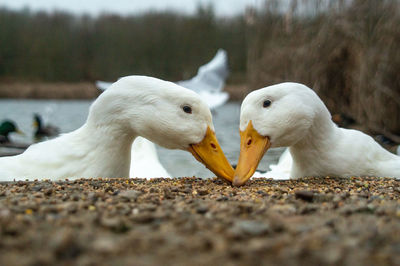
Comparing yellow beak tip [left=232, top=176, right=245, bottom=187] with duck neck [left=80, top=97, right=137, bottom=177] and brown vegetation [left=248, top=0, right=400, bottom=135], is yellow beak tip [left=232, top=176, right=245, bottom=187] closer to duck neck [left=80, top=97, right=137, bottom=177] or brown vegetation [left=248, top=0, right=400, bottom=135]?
duck neck [left=80, top=97, right=137, bottom=177]

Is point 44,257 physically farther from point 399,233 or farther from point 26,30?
point 26,30

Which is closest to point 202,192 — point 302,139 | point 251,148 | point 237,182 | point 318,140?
point 237,182

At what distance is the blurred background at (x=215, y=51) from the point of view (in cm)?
759

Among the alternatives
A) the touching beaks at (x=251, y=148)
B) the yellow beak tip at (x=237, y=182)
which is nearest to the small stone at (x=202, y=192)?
the yellow beak tip at (x=237, y=182)

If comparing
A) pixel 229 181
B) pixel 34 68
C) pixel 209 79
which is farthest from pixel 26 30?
pixel 229 181

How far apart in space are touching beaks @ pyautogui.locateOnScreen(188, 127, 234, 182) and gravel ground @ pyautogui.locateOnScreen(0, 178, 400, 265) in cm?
76

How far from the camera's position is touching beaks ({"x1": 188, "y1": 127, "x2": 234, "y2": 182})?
3264 mm

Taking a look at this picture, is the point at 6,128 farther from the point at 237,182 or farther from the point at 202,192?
the point at 202,192

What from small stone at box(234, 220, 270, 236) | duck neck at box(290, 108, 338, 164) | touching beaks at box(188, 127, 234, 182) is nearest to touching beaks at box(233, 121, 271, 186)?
touching beaks at box(188, 127, 234, 182)

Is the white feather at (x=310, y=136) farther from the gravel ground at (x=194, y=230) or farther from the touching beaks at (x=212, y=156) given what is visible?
the gravel ground at (x=194, y=230)

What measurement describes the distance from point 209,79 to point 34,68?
2966cm

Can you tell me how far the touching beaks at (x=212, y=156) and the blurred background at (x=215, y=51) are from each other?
2817 millimetres

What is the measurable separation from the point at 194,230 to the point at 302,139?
7.00ft

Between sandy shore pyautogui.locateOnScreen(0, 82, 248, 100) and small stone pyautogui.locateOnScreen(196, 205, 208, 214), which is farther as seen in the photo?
sandy shore pyautogui.locateOnScreen(0, 82, 248, 100)
